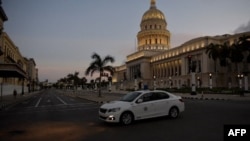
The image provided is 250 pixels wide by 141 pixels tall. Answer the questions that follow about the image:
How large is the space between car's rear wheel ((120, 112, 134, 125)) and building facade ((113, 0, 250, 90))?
6576 cm

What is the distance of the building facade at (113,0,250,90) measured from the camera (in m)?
88.1

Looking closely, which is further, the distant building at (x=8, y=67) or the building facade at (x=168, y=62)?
the building facade at (x=168, y=62)

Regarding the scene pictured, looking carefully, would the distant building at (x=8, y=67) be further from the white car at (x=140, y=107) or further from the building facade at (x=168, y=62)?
the building facade at (x=168, y=62)

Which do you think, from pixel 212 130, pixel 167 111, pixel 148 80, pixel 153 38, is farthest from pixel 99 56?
pixel 153 38

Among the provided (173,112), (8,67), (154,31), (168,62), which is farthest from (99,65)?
(154,31)

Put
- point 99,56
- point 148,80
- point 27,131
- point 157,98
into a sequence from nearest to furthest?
point 27,131 < point 157,98 < point 99,56 < point 148,80

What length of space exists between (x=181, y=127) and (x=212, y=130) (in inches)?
55.7

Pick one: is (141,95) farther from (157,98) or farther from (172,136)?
(172,136)

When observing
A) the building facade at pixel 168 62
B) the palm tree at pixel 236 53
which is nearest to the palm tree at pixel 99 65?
the palm tree at pixel 236 53

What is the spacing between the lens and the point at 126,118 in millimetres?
13438

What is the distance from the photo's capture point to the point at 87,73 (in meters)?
47.3

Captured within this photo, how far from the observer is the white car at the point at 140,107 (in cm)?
1324

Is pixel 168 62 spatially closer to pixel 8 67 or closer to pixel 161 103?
pixel 8 67

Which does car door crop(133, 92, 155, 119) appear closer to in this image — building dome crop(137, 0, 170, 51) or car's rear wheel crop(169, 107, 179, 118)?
car's rear wheel crop(169, 107, 179, 118)
